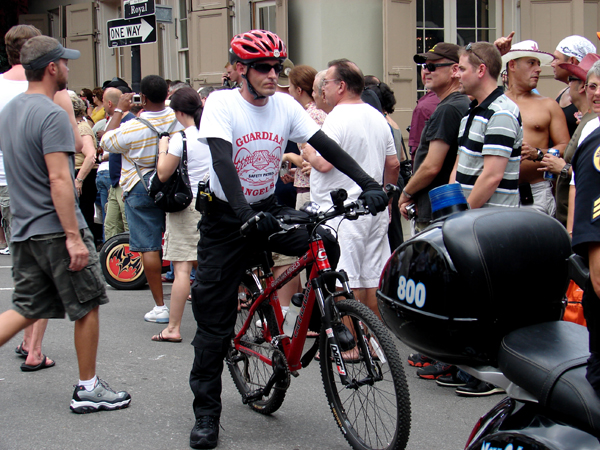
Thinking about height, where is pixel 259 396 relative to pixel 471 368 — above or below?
below

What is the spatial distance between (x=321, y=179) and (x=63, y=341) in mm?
2364

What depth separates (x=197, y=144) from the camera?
5543 mm

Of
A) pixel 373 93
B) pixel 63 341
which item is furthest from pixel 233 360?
pixel 373 93

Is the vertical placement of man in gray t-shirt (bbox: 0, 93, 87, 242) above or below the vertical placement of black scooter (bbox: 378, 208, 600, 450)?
above

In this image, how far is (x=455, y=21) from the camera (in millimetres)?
11312

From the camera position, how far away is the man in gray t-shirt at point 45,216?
366cm

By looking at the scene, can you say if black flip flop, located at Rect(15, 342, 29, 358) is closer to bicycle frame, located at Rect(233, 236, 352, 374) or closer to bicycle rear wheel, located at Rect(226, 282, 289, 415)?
bicycle rear wheel, located at Rect(226, 282, 289, 415)

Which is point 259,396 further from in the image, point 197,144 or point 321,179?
point 197,144

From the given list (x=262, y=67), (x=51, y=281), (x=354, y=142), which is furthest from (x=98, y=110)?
(x=262, y=67)

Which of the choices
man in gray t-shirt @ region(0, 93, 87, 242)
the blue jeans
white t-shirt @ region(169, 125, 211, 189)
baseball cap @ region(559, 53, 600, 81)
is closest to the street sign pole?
the blue jeans

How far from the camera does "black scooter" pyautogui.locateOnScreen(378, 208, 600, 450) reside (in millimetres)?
1838

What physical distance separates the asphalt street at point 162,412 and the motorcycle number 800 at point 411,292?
62.2 inches

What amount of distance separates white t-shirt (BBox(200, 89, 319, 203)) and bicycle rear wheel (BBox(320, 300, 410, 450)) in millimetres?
787

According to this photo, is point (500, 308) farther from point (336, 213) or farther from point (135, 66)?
point (135, 66)
